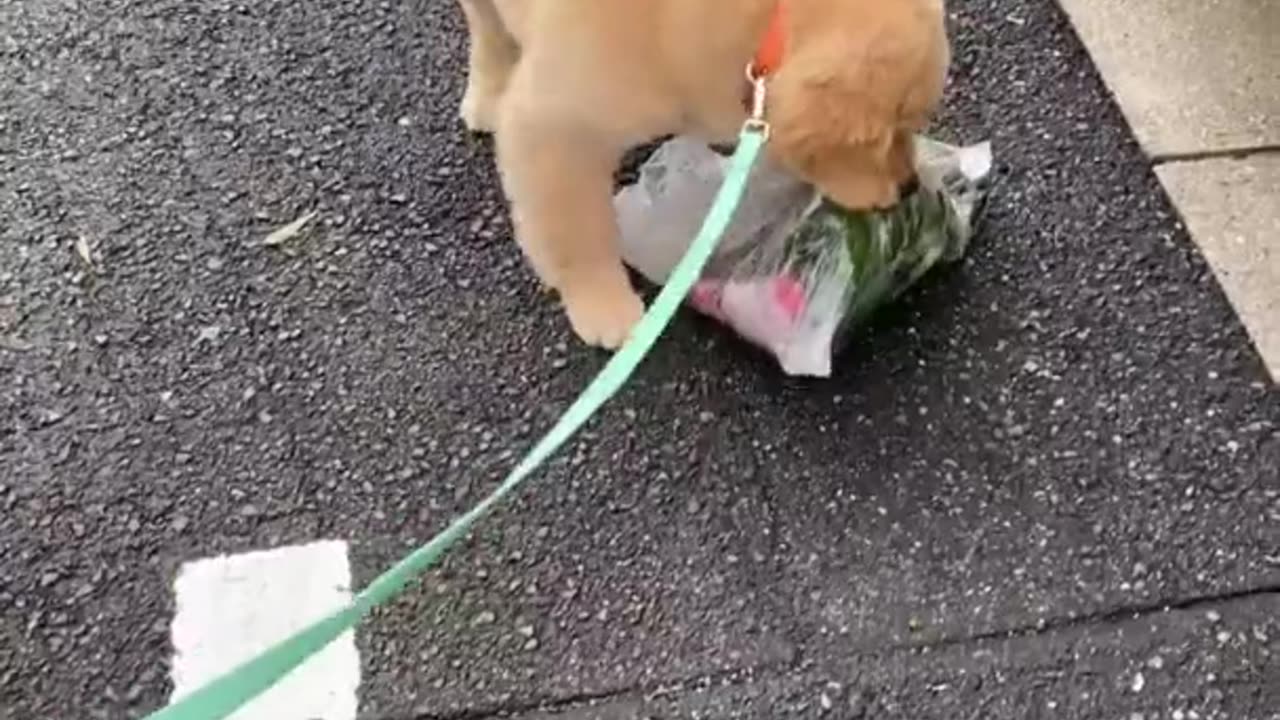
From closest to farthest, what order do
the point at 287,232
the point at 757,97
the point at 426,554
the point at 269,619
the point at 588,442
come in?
the point at 426,554 < the point at 757,97 < the point at 269,619 < the point at 588,442 < the point at 287,232

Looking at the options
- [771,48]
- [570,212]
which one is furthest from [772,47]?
[570,212]

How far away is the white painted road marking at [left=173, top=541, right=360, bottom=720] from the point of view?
161cm

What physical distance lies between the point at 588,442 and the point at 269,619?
346mm

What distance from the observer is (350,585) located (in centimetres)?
169

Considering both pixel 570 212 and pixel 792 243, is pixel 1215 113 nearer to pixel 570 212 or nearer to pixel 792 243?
pixel 792 243

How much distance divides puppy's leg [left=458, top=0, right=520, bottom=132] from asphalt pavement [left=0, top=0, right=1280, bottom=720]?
0.15 ft

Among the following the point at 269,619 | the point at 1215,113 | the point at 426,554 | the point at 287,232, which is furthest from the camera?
the point at 1215,113

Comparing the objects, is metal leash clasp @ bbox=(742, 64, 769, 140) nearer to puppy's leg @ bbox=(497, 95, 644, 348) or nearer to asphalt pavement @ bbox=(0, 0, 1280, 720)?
puppy's leg @ bbox=(497, 95, 644, 348)

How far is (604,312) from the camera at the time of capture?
185cm

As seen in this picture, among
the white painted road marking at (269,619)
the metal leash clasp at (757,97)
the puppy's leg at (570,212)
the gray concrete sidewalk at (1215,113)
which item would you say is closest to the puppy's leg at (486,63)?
the puppy's leg at (570,212)

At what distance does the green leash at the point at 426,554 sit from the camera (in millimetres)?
1111

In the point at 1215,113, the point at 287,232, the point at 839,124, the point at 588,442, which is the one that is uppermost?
the point at 839,124

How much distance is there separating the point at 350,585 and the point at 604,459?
0.88 ft

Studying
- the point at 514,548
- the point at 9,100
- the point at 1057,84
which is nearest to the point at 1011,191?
the point at 1057,84
